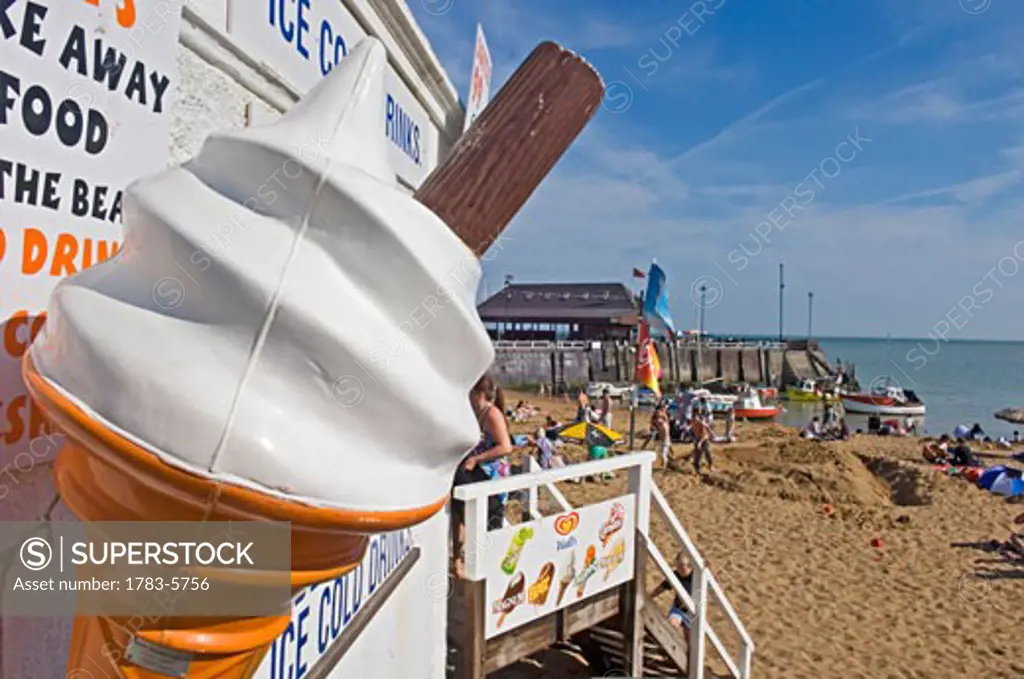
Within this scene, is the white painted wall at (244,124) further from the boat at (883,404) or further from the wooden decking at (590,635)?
the boat at (883,404)

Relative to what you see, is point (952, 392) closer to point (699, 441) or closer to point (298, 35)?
point (699, 441)

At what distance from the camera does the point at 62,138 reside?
1.24 metres

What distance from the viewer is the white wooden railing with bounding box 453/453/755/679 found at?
15.6 ft

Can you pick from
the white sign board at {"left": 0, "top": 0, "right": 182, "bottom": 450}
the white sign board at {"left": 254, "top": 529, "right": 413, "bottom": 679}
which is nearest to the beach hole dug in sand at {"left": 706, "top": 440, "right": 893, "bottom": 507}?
the white sign board at {"left": 254, "top": 529, "right": 413, "bottom": 679}

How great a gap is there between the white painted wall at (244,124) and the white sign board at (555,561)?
107 centimetres

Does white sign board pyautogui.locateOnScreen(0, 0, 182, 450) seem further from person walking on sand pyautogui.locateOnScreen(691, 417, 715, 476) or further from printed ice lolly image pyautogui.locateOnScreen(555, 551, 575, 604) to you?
person walking on sand pyautogui.locateOnScreen(691, 417, 715, 476)

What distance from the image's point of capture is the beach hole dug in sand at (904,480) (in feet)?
58.9

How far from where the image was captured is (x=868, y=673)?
8.08m

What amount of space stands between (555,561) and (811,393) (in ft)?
154

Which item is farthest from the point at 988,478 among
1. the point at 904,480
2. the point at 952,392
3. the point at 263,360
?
the point at 952,392

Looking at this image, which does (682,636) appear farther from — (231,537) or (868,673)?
(231,537)

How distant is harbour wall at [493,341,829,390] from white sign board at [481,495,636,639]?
1296 inches

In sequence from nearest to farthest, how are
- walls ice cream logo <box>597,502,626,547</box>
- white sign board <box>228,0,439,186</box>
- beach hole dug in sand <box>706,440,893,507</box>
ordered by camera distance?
white sign board <box>228,0,439,186</box> < walls ice cream logo <box>597,502,626,547</box> < beach hole dug in sand <box>706,440,893,507</box>

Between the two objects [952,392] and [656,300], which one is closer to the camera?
[656,300]
